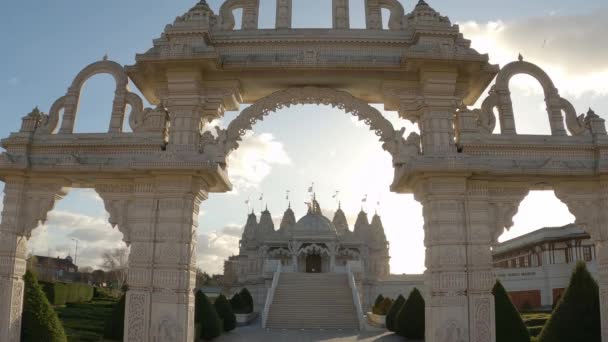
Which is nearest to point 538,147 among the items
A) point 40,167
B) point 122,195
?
point 122,195

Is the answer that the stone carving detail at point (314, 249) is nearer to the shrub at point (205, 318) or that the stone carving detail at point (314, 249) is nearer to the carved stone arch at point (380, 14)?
the shrub at point (205, 318)

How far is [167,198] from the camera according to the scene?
33.9ft

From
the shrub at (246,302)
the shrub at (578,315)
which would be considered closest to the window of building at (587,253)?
the shrub at (246,302)

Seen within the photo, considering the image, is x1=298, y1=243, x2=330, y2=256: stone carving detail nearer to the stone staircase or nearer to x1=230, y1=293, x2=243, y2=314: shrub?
the stone staircase

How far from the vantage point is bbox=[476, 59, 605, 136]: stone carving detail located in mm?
10867

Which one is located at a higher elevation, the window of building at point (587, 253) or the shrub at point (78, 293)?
the window of building at point (587, 253)

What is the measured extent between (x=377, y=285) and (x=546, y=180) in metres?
30.1

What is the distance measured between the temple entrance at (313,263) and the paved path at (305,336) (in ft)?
63.0

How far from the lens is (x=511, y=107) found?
1100 cm

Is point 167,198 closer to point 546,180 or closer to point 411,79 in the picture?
point 411,79

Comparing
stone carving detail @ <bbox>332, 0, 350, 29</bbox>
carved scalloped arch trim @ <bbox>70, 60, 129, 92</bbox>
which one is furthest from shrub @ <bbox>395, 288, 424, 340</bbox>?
carved scalloped arch trim @ <bbox>70, 60, 129, 92</bbox>

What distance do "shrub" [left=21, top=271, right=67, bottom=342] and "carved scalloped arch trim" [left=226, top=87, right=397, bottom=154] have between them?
4.99m

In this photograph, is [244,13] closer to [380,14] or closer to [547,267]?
[380,14]

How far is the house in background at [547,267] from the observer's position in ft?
103
